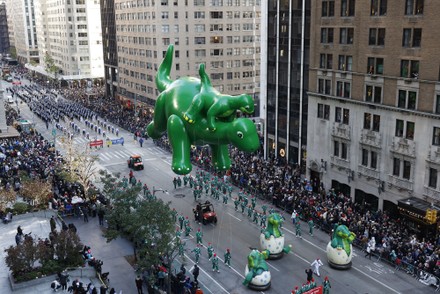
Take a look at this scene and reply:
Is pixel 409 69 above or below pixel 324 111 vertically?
above

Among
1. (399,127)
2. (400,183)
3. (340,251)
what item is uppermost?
(399,127)

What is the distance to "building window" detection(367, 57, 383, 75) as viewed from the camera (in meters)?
43.8

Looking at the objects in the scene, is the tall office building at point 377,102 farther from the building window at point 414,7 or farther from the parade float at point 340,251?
the parade float at point 340,251

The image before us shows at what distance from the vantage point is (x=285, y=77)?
196 ft

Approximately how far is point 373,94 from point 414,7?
8209mm

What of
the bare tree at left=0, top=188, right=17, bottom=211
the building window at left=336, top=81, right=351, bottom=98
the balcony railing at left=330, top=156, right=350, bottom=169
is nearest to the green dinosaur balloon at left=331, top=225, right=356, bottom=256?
the balcony railing at left=330, top=156, right=350, bottom=169

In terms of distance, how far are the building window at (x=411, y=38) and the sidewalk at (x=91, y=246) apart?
2774cm

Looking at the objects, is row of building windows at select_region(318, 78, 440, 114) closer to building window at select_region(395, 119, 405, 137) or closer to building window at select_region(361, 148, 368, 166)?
building window at select_region(395, 119, 405, 137)

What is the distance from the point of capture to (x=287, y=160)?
60.3 metres

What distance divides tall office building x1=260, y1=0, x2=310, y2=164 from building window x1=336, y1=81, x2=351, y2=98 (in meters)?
8.04

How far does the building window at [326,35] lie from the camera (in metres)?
49.3

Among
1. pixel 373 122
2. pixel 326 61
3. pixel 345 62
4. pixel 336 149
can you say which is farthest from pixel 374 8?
pixel 336 149

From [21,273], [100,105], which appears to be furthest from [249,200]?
[100,105]

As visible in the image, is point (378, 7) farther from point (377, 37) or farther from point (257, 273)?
point (257, 273)
